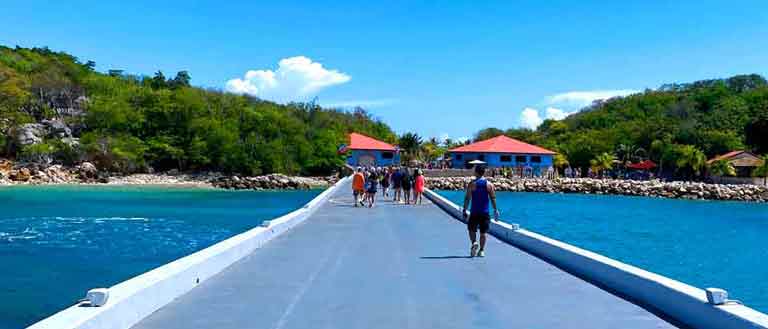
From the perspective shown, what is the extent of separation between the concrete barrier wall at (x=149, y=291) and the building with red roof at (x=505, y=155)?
206ft

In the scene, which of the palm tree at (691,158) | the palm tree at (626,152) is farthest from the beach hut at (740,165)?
the palm tree at (626,152)

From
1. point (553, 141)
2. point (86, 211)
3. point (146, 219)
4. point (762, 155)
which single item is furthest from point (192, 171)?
point (762, 155)

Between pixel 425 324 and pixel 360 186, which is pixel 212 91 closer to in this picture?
pixel 360 186

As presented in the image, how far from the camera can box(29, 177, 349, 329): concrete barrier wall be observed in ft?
17.6

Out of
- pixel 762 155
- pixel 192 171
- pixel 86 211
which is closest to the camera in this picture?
pixel 86 211

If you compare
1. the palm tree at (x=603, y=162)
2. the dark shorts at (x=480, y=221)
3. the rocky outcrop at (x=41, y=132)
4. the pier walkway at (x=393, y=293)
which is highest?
the rocky outcrop at (x=41, y=132)

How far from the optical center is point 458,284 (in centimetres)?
849

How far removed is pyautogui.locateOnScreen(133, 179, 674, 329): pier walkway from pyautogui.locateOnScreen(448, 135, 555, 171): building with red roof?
60.5 meters

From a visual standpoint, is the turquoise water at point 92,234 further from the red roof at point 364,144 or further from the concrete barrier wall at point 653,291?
the red roof at point 364,144

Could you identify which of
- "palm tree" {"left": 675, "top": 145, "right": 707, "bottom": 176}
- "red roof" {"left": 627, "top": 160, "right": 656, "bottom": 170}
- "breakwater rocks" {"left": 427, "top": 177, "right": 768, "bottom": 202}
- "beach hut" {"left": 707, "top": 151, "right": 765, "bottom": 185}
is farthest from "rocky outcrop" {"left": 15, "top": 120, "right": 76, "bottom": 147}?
"beach hut" {"left": 707, "top": 151, "right": 765, "bottom": 185}

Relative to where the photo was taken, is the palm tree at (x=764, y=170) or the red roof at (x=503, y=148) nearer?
the palm tree at (x=764, y=170)

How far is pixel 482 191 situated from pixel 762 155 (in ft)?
203

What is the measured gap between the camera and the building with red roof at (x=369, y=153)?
78.7 m

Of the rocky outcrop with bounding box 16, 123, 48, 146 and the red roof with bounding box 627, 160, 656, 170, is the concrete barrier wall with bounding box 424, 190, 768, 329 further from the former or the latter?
the red roof with bounding box 627, 160, 656, 170
